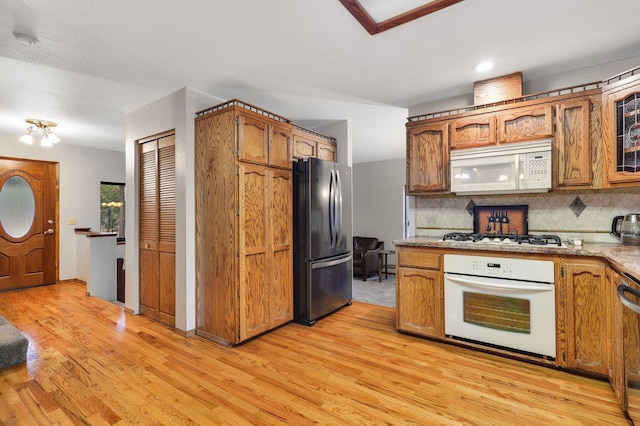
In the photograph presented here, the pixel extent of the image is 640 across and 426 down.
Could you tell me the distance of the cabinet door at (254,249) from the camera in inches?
110

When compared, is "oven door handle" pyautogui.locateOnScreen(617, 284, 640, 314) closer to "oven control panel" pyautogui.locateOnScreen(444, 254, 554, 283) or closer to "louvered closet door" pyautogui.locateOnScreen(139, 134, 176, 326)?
"oven control panel" pyautogui.locateOnScreen(444, 254, 554, 283)

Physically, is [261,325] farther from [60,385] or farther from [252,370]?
[60,385]

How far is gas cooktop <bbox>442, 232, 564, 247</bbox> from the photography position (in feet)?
8.38

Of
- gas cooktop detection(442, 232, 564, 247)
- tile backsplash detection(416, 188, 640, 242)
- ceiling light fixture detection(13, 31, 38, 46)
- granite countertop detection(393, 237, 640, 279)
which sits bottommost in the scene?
granite countertop detection(393, 237, 640, 279)

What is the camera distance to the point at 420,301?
9.62ft

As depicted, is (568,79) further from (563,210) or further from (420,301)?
(420,301)

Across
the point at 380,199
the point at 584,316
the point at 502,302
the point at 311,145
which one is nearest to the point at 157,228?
the point at 311,145

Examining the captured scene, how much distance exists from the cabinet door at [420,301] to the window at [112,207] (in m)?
5.49

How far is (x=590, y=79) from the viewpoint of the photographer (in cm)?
270

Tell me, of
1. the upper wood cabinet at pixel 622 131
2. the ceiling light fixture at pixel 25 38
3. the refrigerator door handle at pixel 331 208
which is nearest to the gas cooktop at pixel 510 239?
the upper wood cabinet at pixel 622 131

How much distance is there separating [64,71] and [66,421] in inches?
109

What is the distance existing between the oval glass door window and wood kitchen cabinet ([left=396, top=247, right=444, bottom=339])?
19.2 ft

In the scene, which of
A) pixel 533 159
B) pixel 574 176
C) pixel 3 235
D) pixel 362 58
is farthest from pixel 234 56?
pixel 3 235

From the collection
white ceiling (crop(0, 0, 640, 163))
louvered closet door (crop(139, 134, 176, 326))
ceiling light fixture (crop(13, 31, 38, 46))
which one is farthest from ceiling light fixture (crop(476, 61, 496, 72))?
ceiling light fixture (crop(13, 31, 38, 46))
